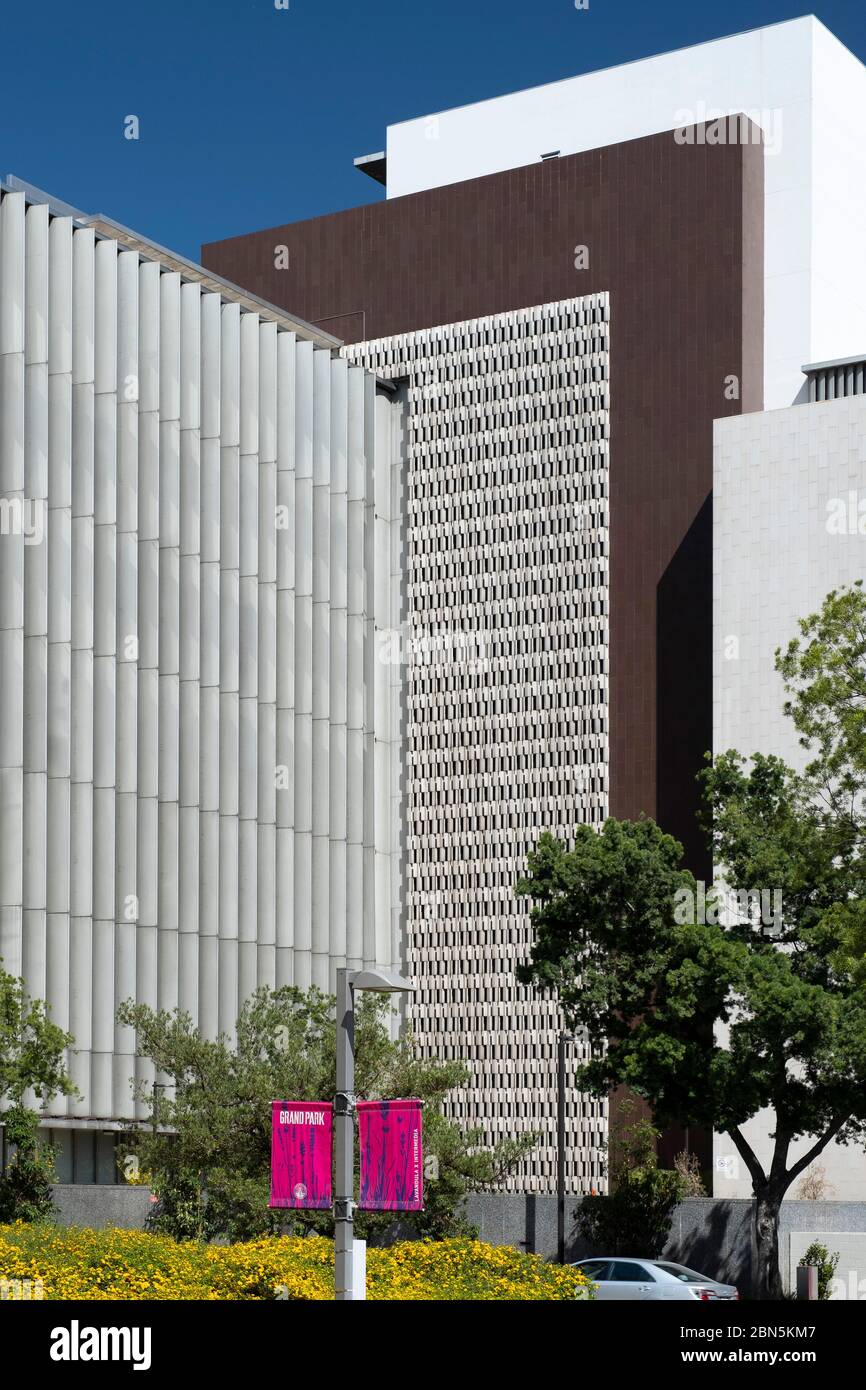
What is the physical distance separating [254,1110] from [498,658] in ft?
112

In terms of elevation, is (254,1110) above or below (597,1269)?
above

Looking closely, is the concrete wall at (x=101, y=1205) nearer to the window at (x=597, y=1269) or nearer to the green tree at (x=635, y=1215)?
the green tree at (x=635, y=1215)

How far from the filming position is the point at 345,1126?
18422 mm

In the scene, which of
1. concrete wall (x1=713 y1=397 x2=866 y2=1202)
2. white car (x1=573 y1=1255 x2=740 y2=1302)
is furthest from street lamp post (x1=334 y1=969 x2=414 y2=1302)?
concrete wall (x1=713 y1=397 x2=866 y2=1202)

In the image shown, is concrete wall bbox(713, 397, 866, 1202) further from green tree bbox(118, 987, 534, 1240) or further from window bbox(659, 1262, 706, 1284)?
window bbox(659, 1262, 706, 1284)

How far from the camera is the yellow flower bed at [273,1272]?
21.8 metres

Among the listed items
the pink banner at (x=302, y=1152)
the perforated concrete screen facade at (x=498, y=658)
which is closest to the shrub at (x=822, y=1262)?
the perforated concrete screen facade at (x=498, y=658)

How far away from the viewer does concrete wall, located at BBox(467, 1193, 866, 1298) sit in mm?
46656

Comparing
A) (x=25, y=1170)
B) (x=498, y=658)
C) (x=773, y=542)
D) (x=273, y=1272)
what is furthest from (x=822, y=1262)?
(x=498, y=658)

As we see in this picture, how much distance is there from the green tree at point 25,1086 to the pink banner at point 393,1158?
2692 cm

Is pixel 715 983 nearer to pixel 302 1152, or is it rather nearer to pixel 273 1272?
pixel 273 1272
